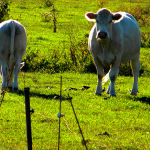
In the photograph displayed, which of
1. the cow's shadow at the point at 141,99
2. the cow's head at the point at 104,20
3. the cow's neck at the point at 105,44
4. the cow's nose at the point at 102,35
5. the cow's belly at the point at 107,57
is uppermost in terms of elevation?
the cow's head at the point at 104,20

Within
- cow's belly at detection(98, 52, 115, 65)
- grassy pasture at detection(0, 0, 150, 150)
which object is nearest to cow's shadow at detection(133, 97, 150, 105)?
grassy pasture at detection(0, 0, 150, 150)

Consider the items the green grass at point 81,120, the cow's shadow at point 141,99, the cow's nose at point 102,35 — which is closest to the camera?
the green grass at point 81,120

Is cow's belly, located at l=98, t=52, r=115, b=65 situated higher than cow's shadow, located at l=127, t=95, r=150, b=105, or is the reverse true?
cow's belly, located at l=98, t=52, r=115, b=65

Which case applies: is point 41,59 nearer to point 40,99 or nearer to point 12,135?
point 40,99

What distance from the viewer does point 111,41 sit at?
7.55 m

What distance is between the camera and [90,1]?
114ft

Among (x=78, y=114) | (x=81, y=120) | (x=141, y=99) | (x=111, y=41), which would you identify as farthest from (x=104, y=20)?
(x=81, y=120)

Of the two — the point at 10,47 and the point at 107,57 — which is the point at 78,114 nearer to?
the point at 107,57

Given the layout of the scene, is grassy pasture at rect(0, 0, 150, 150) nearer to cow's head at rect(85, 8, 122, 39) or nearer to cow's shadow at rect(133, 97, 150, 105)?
cow's shadow at rect(133, 97, 150, 105)

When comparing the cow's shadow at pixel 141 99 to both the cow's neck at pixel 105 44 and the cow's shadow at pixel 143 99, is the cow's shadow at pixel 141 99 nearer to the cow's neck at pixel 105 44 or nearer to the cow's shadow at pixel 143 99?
the cow's shadow at pixel 143 99

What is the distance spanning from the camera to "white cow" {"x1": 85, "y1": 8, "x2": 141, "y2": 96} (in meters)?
7.25

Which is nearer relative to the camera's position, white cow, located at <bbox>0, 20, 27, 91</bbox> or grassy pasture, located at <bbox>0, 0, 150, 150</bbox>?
grassy pasture, located at <bbox>0, 0, 150, 150</bbox>

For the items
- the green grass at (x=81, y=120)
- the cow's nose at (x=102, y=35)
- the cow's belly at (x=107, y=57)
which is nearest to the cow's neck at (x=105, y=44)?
the cow's belly at (x=107, y=57)

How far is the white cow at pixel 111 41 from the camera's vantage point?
23.8 feet
